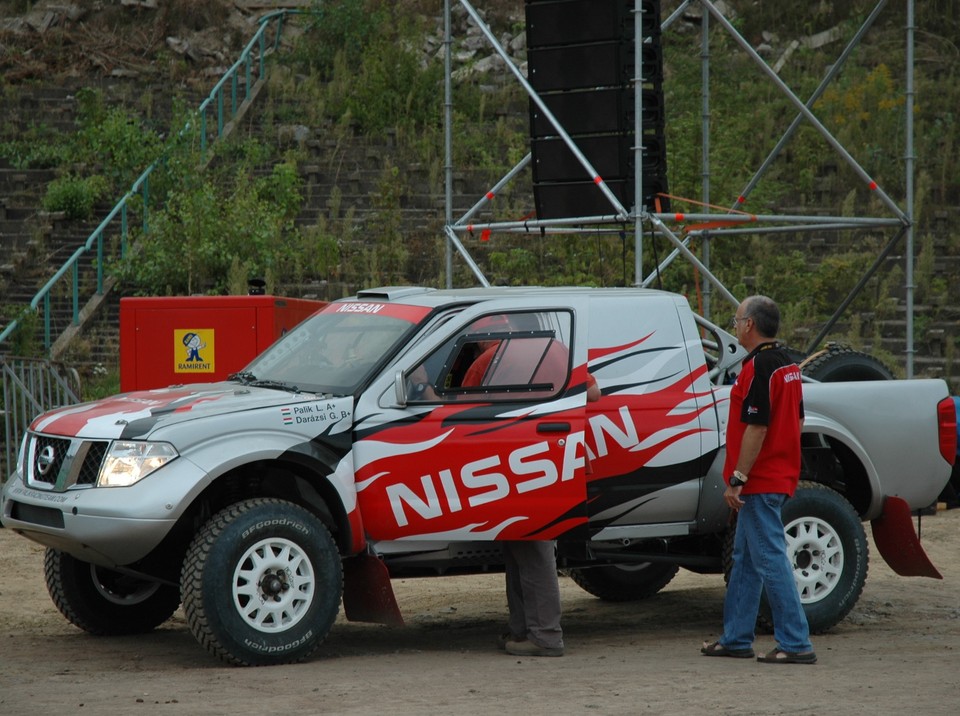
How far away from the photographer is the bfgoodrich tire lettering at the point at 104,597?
339 inches

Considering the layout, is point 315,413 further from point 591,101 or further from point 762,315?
point 591,101

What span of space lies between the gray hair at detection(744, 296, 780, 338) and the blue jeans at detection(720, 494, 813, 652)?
87 centimetres

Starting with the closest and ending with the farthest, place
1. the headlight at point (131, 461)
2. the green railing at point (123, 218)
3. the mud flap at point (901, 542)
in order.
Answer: the headlight at point (131, 461) < the mud flap at point (901, 542) < the green railing at point (123, 218)

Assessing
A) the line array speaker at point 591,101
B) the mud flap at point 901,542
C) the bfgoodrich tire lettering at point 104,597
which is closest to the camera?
the bfgoodrich tire lettering at point 104,597

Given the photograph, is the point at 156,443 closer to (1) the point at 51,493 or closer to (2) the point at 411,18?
(1) the point at 51,493

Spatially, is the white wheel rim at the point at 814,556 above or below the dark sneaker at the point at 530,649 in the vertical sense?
above

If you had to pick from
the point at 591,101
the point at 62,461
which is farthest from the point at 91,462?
the point at 591,101

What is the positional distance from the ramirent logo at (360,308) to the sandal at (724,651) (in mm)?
2656

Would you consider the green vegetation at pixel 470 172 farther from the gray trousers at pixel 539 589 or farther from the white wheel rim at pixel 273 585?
the white wheel rim at pixel 273 585

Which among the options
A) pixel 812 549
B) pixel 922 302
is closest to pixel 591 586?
pixel 812 549

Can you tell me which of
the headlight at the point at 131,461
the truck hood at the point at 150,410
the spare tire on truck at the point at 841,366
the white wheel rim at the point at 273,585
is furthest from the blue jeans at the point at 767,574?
the spare tire on truck at the point at 841,366

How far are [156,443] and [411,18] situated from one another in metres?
28.8

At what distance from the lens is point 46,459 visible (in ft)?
25.6

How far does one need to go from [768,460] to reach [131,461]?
10.8ft
